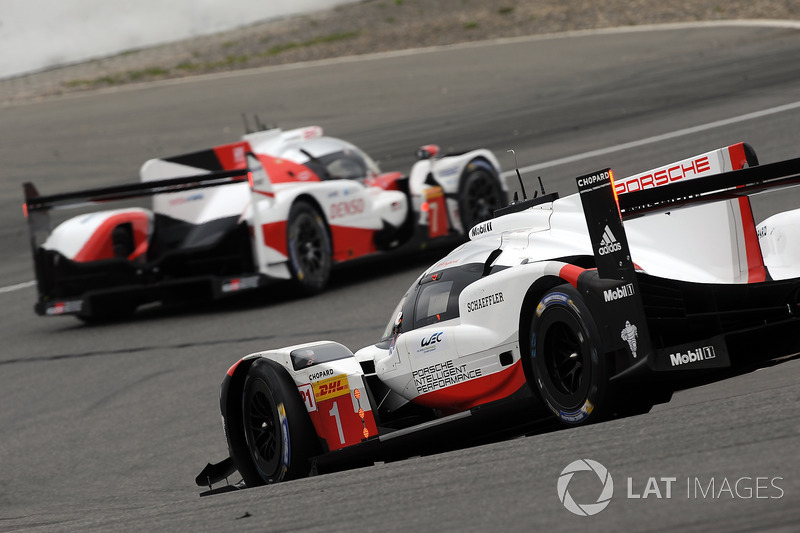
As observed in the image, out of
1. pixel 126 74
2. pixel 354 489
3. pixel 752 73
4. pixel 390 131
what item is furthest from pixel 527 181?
pixel 126 74

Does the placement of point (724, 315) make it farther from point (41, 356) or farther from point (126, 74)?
point (126, 74)

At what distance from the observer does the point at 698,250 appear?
6.41 metres

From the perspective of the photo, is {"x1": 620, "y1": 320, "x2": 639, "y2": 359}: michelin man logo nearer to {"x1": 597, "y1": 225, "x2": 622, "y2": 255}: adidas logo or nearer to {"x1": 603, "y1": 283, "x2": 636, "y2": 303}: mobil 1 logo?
{"x1": 603, "y1": 283, "x2": 636, "y2": 303}: mobil 1 logo

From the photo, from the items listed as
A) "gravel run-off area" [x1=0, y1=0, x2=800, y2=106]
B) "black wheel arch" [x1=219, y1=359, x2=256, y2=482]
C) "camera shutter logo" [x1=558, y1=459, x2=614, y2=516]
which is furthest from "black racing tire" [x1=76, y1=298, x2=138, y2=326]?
"gravel run-off area" [x1=0, y1=0, x2=800, y2=106]

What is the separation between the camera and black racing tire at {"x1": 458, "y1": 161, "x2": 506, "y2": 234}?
47.1 ft

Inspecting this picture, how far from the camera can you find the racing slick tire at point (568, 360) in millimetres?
5461

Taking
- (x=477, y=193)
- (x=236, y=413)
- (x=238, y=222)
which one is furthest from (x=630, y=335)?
(x=477, y=193)

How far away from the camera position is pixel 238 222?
13.1m

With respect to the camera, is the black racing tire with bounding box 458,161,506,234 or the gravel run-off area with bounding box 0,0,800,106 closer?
the black racing tire with bounding box 458,161,506,234

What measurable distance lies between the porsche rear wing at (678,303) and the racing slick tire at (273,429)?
199 cm

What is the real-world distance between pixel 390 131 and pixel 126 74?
32.1 ft

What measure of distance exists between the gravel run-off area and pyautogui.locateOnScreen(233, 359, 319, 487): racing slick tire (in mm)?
23061

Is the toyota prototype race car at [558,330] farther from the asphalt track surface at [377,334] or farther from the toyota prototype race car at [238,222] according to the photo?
the toyota prototype race car at [238,222]

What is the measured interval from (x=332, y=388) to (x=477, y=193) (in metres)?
7.94
